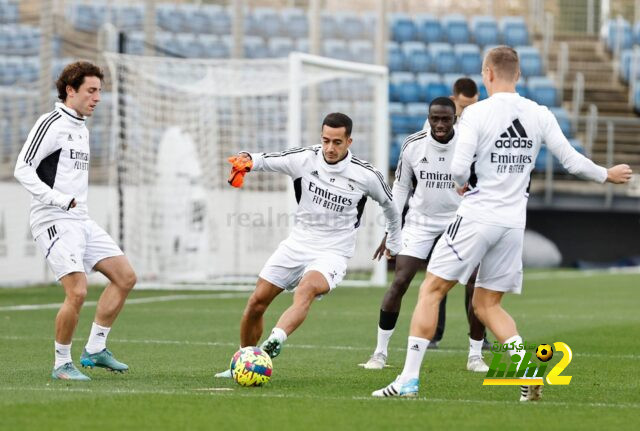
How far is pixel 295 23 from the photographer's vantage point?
3080cm

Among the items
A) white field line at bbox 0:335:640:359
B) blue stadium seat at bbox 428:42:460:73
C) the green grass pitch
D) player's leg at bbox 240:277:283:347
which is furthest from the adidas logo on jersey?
blue stadium seat at bbox 428:42:460:73

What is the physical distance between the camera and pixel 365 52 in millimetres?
27141

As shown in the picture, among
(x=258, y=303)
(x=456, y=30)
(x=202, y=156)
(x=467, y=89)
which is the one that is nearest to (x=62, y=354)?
(x=258, y=303)

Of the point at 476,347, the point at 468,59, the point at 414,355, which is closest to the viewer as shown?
the point at 414,355

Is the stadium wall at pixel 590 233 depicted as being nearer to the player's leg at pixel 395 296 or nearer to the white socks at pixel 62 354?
the player's leg at pixel 395 296

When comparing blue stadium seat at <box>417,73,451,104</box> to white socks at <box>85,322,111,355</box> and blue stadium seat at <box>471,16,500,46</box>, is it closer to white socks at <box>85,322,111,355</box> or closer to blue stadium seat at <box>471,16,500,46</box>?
blue stadium seat at <box>471,16,500,46</box>

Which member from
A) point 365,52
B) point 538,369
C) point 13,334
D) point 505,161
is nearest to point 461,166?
point 505,161

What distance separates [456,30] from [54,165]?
84.0 feet

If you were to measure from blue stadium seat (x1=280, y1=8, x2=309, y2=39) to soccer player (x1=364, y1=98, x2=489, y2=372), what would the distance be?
65.6ft

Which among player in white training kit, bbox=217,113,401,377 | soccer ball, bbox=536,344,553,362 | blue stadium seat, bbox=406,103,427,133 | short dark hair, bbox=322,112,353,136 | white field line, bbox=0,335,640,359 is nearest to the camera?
soccer ball, bbox=536,344,553,362

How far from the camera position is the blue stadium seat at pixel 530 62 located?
32938 millimetres

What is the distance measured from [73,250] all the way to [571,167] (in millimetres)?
3691

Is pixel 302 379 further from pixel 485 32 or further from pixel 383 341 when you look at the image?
pixel 485 32

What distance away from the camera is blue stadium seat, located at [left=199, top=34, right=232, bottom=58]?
94.4ft
